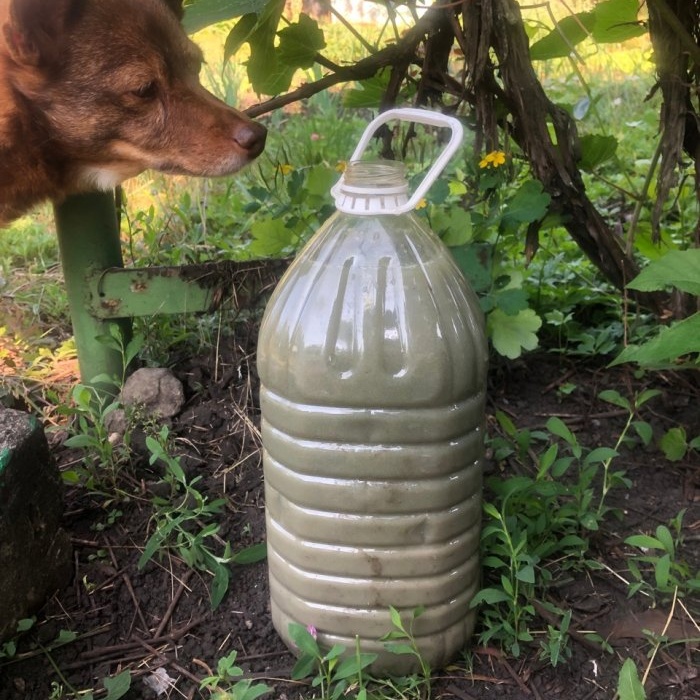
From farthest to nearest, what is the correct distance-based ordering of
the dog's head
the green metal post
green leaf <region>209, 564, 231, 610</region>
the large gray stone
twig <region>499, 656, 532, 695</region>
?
the green metal post, the dog's head, green leaf <region>209, 564, 231, 610</region>, the large gray stone, twig <region>499, 656, 532, 695</region>

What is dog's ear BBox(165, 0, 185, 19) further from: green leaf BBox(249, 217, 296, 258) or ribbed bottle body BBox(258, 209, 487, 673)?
ribbed bottle body BBox(258, 209, 487, 673)

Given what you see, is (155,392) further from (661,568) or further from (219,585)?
(661,568)

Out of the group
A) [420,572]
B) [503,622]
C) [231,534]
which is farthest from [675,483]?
[231,534]

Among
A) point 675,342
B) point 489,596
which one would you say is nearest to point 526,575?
point 489,596

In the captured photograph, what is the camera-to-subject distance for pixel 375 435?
140 centimetres

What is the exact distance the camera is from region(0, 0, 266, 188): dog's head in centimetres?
182

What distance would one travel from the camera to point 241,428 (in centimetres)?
220

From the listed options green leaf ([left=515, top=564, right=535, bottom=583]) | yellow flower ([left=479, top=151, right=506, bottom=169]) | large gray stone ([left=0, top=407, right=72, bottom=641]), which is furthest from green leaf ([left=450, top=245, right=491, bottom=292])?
large gray stone ([left=0, top=407, right=72, bottom=641])

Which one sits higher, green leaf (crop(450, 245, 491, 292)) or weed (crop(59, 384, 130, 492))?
green leaf (crop(450, 245, 491, 292))

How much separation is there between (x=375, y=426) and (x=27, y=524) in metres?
0.83

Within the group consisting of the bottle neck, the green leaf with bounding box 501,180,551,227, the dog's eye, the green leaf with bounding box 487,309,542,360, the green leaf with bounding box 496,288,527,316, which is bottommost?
the green leaf with bounding box 487,309,542,360

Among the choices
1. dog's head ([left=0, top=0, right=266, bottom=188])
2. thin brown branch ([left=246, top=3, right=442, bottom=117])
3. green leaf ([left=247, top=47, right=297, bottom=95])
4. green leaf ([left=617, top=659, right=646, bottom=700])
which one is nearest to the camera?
green leaf ([left=617, top=659, right=646, bottom=700])

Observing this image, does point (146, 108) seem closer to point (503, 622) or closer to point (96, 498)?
point (96, 498)

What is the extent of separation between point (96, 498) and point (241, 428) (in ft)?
1.46
